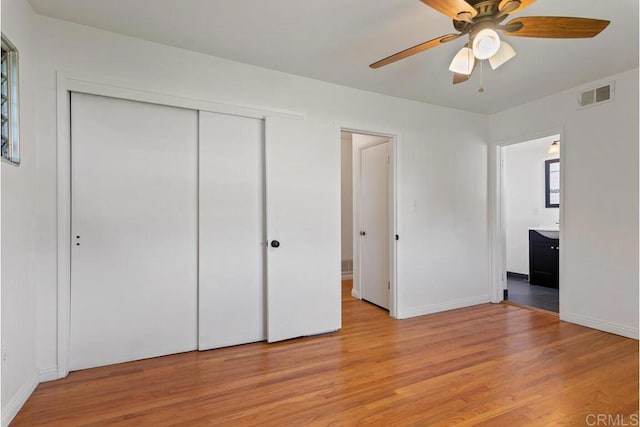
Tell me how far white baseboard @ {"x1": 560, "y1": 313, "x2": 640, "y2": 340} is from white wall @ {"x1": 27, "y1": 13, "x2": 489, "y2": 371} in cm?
93

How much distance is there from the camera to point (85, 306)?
7.70 ft

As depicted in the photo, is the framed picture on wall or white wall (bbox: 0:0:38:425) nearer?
white wall (bbox: 0:0:38:425)

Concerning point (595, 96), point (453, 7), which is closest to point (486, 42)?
point (453, 7)

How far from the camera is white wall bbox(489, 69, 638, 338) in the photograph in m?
2.98

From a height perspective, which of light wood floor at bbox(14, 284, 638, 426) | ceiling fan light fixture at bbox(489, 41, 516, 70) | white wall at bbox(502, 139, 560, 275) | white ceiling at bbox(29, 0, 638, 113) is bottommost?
light wood floor at bbox(14, 284, 638, 426)

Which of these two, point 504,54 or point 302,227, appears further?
point 302,227

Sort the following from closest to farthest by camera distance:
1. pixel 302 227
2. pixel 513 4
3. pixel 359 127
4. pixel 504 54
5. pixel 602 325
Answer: pixel 513 4 → pixel 504 54 → pixel 302 227 → pixel 602 325 → pixel 359 127

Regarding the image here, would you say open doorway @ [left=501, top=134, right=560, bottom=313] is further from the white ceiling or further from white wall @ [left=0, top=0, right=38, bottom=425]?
white wall @ [left=0, top=0, right=38, bottom=425]

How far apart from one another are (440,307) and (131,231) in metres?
3.37

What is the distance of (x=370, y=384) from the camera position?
218 cm

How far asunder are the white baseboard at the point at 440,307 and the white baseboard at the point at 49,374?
9.93 feet

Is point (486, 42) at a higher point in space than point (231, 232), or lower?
higher

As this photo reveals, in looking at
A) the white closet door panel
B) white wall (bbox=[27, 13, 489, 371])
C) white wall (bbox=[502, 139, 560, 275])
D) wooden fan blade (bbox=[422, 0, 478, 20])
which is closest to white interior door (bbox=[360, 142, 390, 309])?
white wall (bbox=[27, 13, 489, 371])

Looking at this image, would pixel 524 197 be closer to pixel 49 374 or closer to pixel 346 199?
pixel 346 199
